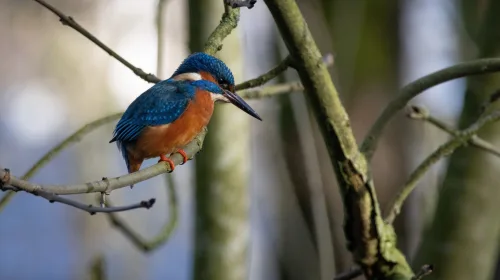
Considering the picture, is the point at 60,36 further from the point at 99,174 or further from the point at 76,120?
the point at 99,174

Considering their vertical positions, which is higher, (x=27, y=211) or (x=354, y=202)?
(x=27, y=211)

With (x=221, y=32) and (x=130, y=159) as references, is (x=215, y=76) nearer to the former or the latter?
(x=221, y=32)

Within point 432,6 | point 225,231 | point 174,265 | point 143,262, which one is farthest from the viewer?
point 174,265

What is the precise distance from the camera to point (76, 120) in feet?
24.6

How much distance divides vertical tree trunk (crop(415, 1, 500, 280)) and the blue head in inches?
27.6

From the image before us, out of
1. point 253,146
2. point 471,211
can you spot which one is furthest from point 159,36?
point 253,146

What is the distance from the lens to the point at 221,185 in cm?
182

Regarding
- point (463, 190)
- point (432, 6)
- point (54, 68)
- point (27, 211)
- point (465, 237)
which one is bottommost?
point (465, 237)

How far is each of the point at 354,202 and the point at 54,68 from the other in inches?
265

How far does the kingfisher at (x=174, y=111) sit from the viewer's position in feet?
4.90

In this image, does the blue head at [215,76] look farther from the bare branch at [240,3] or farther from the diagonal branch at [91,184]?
the diagonal branch at [91,184]

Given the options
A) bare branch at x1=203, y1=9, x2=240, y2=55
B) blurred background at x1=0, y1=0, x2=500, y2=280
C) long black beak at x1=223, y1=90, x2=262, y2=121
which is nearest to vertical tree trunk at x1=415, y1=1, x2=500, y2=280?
blurred background at x1=0, y1=0, x2=500, y2=280

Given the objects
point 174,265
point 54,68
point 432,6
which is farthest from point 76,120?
point 432,6

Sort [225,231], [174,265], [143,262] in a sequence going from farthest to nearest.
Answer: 1. [174,265]
2. [143,262]
3. [225,231]
